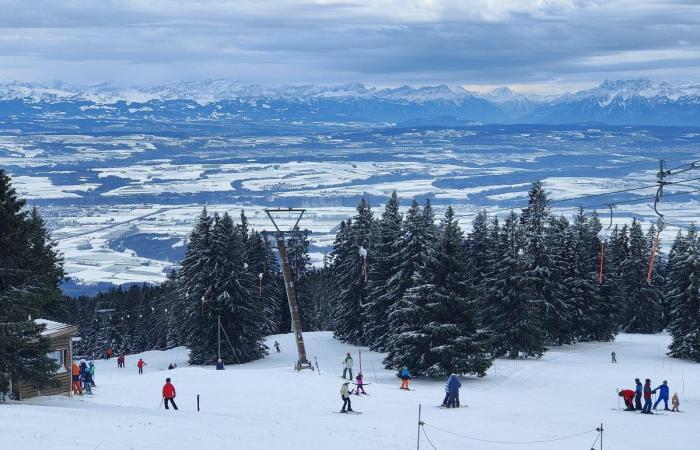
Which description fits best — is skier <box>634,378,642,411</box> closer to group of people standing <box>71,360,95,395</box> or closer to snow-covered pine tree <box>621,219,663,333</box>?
group of people standing <box>71,360,95,395</box>

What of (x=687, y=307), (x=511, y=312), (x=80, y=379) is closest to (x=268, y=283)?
(x=511, y=312)

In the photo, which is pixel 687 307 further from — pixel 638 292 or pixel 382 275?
pixel 638 292

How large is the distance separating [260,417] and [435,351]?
50.5 feet

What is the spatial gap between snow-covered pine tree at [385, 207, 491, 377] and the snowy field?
105 centimetres

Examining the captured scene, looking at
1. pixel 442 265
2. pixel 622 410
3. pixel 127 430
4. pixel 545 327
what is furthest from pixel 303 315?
pixel 127 430

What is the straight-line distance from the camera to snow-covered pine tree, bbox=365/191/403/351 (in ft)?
196

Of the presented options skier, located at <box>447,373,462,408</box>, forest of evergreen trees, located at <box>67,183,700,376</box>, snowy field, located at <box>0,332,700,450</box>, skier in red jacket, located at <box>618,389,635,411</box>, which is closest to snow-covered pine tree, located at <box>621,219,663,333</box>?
forest of evergreen trees, located at <box>67,183,700,376</box>

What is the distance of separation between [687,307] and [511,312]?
35.6 feet

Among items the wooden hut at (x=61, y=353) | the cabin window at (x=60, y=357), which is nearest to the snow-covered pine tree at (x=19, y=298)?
the wooden hut at (x=61, y=353)

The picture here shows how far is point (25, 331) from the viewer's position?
33.2m

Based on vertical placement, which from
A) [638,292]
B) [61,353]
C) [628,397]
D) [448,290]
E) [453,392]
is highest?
[448,290]

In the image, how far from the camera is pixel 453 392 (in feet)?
117

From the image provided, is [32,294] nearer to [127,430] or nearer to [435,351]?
[127,430]

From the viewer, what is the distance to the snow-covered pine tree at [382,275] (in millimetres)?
59875
